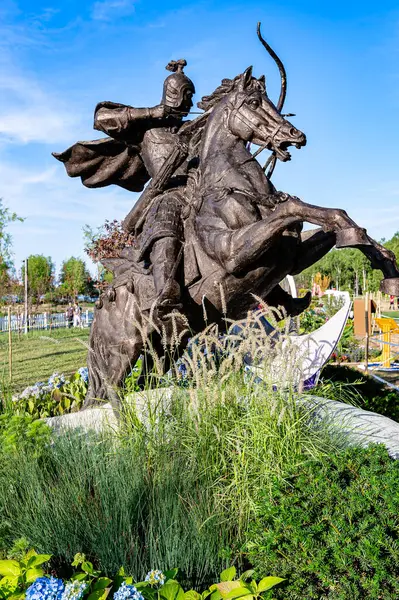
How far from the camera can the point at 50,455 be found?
3.87 metres

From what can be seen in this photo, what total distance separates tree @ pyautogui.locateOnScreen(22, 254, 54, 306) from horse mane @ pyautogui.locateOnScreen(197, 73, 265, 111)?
46147 mm

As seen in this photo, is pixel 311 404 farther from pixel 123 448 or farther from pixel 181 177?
pixel 181 177

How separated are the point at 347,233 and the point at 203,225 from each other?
1308 millimetres

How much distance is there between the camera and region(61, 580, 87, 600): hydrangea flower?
7.20ft

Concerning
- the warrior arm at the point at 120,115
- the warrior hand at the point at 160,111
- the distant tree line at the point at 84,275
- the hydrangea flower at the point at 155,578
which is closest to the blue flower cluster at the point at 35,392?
the warrior arm at the point at 120,115

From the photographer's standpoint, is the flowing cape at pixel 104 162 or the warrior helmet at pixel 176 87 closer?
the warrior helmet at pixel 176 87

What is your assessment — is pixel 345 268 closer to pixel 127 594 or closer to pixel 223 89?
pixel 223 89

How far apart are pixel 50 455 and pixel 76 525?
0.99 metres

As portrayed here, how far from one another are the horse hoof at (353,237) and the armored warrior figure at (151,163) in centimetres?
147

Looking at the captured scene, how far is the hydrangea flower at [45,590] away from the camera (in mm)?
2188

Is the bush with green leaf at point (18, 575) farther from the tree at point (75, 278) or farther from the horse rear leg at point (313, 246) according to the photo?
the tree at point (75, 278)

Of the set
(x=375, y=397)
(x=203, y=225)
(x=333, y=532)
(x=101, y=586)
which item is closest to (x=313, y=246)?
(x=203, y=225)

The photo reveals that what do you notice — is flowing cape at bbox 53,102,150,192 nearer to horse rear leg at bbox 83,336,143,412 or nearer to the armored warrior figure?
the armored warrior figure

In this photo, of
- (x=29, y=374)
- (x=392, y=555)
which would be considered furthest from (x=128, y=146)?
(x=29, y=374)
